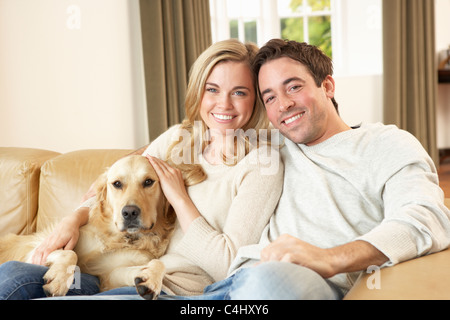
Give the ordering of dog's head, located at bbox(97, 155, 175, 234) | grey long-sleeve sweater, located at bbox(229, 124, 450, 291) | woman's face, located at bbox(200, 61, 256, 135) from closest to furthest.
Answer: grey long-sleeve sweater, located at bbox(229, 124, 450, 291)
dog's head, located at bbox(97, 155, 175, 234)
woman's face, located at bbox(200, 61, 256, 135)

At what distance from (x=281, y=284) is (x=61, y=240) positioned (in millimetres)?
908

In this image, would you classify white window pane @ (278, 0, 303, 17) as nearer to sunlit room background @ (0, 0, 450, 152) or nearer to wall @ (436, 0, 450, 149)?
sunlit room background @ (0, 0, 450, 152)

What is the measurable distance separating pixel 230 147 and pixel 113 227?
0.51 m

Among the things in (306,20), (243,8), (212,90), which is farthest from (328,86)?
(306,20)

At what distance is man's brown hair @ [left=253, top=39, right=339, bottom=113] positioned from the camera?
1595 millimetres

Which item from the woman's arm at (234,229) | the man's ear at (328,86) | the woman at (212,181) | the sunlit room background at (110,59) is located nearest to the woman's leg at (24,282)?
the woman at (212,181)

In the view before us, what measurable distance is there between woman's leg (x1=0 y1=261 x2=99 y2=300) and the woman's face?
0.72m

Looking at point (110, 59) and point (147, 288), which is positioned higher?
point (110, 59)

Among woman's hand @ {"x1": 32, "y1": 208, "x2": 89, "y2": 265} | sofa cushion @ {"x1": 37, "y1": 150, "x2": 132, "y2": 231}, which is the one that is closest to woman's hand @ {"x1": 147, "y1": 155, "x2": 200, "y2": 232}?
woman's hand @ {"x1": 32, "y1": 208, "x2": 89, "y2": 265}

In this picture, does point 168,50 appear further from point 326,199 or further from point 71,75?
point 326,199

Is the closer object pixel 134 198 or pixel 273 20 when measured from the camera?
pixel 134 198

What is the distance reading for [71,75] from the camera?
4.10 m

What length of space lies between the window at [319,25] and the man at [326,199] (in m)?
4.29

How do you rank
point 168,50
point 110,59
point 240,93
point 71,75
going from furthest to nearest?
point 168,50 → point 110,59 → point 71,75 → point 240,93
